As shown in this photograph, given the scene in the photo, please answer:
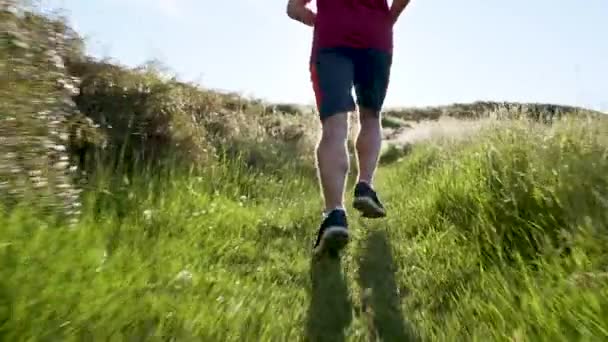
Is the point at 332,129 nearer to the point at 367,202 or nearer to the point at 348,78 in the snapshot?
the point at 348,78

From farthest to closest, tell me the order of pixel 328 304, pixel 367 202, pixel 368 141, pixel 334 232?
pixel 368 141
pixel 367 202
pixel 334 232
pixel 328 304

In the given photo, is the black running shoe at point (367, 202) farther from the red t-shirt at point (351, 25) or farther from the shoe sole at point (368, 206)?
the red t-shirt at point (351, 25)

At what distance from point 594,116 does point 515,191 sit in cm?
111

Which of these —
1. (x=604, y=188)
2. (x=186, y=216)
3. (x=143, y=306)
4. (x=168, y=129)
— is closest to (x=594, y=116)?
(x=604, y=188)

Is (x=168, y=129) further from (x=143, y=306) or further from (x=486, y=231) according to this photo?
(x=143, y=306)

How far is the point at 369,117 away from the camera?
16.2 feet

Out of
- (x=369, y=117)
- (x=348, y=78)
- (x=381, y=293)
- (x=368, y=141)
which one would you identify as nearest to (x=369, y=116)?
(x=369, y=117)

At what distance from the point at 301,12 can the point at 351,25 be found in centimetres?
44

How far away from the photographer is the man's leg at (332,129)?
4156 mm

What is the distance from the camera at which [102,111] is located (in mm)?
5473

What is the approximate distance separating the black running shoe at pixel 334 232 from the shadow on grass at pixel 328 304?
116 mm

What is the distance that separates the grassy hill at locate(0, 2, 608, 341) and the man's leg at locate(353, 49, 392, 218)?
0.29 metres

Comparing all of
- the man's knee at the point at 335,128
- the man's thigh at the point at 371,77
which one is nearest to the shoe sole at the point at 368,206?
the man's knee at the point at 335,128

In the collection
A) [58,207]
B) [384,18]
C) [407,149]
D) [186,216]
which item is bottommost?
[407,149]
